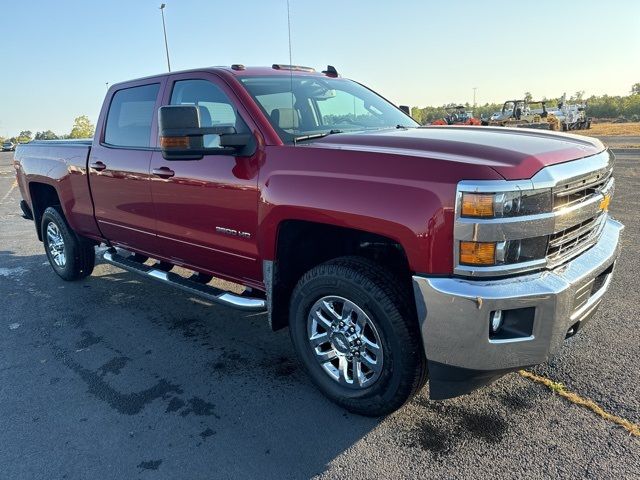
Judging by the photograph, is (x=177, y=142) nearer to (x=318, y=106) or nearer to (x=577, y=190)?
(x=318, y=106)

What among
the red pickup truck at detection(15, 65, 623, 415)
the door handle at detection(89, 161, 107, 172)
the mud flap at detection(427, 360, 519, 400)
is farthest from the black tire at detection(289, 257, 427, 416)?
the door handle at detection(89, 161, 107, 172)

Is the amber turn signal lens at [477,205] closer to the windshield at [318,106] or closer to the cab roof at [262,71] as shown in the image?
the windshield at [318,106]

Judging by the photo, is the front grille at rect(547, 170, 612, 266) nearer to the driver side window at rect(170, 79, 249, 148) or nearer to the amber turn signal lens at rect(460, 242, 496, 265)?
the amber turn signal lens at rect(460, 242, 496, 265)

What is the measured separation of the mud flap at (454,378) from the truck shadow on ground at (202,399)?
1.05 feet

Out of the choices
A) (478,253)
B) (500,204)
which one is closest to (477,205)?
(500,204)

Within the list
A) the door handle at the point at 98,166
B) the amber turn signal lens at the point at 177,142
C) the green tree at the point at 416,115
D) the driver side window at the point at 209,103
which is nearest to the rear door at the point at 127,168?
the door handle at the point at 98,166

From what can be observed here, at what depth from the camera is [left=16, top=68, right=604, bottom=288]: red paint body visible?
2363 millimetres

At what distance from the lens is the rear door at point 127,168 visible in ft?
13.5

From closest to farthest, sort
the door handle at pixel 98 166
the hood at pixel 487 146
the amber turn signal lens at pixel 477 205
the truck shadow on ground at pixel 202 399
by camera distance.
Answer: the amber turn signal lens at pixel 477 205 < the hood at pixel 487 146 < the truck shadow on ground at pixel 202 399 < the door handle at pixel 98 166

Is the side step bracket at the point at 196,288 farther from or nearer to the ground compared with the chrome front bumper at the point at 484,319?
nearer to the ground

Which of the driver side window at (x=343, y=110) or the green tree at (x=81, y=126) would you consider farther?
the green tree at (x=81, y=126)

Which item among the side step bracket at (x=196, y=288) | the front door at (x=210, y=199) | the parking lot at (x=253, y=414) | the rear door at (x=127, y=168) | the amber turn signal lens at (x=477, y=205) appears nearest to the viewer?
the amber turn signal lens at (x=477, y=205)

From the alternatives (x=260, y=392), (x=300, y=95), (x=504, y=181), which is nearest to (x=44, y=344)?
(x=260, y=392)

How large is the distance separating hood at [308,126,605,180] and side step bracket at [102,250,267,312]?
1.18m
